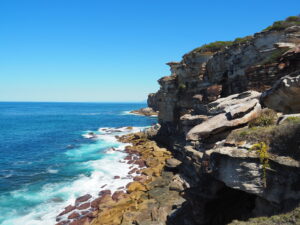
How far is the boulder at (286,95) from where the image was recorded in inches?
390

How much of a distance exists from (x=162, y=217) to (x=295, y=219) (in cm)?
1320

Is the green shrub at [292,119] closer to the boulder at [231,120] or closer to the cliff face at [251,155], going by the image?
the cliff face at [251,155]

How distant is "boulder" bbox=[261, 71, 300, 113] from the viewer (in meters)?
9.91

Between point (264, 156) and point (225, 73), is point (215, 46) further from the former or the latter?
point (264, 156)

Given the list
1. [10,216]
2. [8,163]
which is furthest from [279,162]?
[8,163]

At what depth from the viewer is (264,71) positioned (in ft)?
70.2

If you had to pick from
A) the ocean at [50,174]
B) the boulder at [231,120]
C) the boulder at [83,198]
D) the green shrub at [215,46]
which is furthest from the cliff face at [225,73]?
the boulder at [83,198]

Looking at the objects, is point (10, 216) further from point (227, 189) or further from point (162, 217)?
point (227, 189)

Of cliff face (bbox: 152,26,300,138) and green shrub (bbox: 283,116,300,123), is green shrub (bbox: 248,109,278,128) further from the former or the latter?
cliff face (bbox: 152,26,300,138)

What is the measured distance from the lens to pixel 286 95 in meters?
10.6

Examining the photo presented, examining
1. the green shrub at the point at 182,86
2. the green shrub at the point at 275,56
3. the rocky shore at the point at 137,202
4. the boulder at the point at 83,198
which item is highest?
the green shrub at the point at 275,56

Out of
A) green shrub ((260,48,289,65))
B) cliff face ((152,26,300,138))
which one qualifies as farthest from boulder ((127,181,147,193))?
green shrub ((260,48,289,65))

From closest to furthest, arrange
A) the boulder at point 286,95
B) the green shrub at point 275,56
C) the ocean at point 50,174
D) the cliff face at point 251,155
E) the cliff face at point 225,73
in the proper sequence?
1. the cliff face at point 251,155
2. the boulder at point 286,95
3. the ocean at point 50,174
4. the cliff face at point 225,73
5. the green shrub at point 275,56

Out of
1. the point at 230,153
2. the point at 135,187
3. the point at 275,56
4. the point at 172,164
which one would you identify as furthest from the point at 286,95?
the point at 172,164
